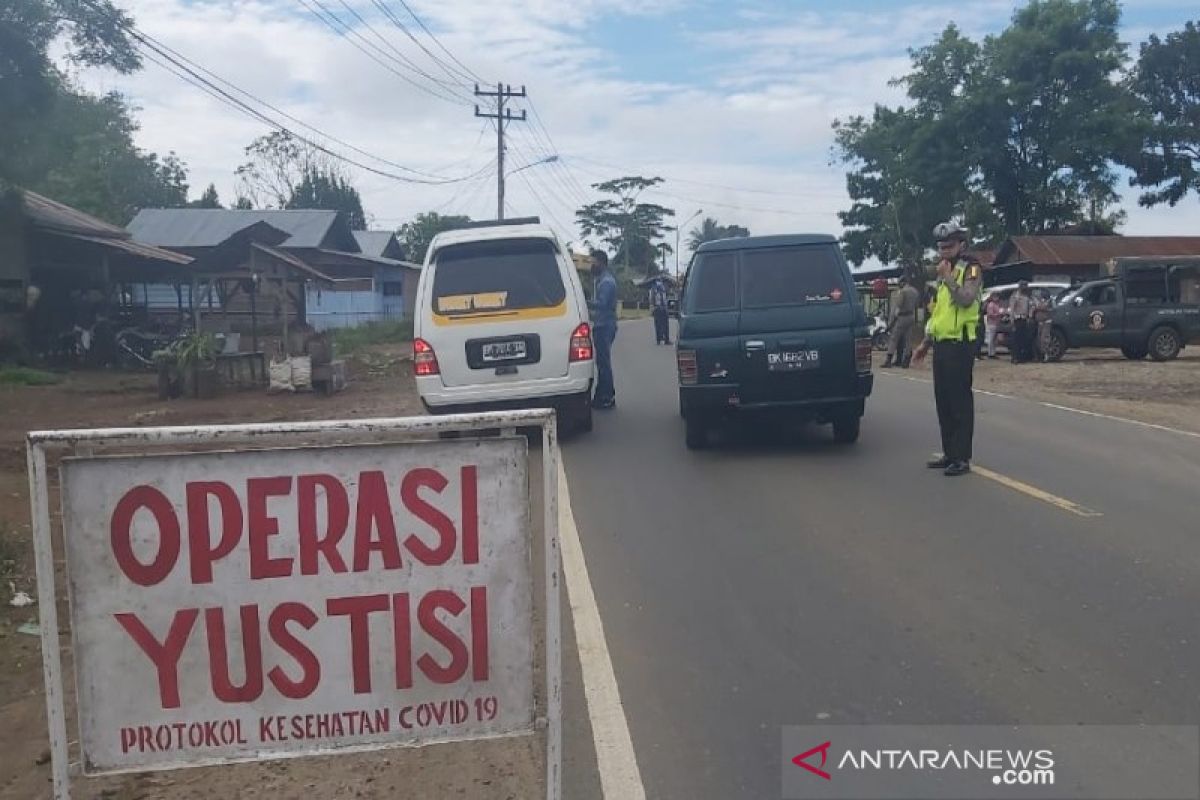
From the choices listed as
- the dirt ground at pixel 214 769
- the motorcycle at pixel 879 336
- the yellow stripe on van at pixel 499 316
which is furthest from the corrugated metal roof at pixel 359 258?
the dirt ground at pixel 214 769

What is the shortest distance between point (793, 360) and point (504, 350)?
9.71ft

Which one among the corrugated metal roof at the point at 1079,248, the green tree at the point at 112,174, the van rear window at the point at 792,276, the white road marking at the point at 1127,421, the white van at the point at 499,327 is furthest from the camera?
the green tree at the point at 112,174

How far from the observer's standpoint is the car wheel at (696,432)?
1102cm

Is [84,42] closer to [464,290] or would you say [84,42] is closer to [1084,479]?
[464,290]

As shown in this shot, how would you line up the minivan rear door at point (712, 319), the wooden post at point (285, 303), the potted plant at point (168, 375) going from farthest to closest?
the wooden post at point (285, 303) → the potted plant at point (168, 375) → the minivan rear door at point (712, 319)

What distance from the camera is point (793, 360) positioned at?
10398 mm

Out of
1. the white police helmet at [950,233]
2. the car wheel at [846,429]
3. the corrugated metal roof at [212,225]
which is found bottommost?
the car wheel at [846,429]

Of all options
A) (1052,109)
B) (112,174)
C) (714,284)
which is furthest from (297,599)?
(112,174)

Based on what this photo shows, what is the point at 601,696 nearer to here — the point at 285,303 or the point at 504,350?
the point at 504,350

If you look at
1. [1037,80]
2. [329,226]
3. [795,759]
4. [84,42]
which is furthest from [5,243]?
[1037,80]

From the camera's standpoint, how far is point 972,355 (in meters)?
9.34

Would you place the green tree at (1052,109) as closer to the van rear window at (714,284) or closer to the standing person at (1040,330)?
the standing person at (1040,330)

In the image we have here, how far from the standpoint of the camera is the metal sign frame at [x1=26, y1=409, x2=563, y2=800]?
125 inches

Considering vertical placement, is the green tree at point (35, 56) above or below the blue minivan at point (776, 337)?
above
